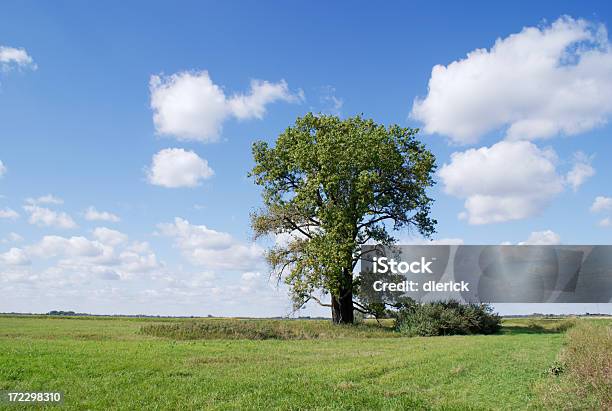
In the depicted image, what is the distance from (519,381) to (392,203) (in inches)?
1148

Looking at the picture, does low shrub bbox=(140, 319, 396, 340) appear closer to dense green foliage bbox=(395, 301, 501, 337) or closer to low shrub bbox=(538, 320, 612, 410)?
dense green foliage bbox=(395, 301, 501, 337)

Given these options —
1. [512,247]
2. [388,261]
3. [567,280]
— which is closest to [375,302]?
[388,261]

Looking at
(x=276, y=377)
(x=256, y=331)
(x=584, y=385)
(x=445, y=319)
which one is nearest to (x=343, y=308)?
(x=445, y=319)

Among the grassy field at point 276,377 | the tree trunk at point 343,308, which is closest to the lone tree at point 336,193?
the tree trunk at point 343,308

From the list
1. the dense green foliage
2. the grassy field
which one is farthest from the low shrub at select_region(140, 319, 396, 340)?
the grassy field

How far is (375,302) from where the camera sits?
43.5m

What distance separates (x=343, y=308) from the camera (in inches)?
1699

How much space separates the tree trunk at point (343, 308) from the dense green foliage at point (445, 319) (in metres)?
3.87

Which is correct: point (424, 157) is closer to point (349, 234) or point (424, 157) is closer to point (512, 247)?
point (349, 234)

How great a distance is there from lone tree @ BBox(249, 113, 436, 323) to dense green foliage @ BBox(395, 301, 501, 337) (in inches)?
191

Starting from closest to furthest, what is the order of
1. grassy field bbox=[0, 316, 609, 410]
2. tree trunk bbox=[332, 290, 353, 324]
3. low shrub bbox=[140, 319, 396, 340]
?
grassy field bbox=[0, 316, 609, 410]
low shrub bbox=[140, 319, 396, 340]
tree trunk bbox=[332, 290, 353, 324]

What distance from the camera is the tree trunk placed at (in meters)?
42.9

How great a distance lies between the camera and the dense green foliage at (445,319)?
1506 inches

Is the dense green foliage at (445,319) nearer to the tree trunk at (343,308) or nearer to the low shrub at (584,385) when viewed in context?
the tree trunk at (343,308)
